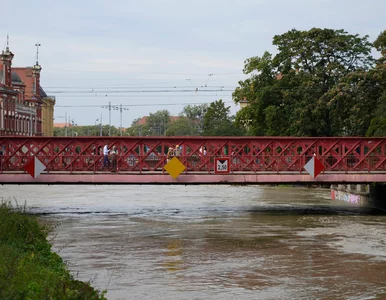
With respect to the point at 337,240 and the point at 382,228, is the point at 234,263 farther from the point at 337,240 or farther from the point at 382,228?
the point at 382,228

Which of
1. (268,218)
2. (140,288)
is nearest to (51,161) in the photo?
(268,218)

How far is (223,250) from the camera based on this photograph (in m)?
26.8

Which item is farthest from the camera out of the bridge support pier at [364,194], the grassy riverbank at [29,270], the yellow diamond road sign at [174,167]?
the bridge support pier at [364,194]

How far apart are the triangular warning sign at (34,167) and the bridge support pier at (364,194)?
659 inches

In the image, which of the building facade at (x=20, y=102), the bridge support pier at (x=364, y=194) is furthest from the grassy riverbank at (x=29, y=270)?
the building facade at (x=20, y=102)

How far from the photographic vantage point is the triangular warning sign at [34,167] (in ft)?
132

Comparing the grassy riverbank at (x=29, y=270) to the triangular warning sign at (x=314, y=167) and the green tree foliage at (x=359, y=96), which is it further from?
the green tree foliage at (x=359, y=96)

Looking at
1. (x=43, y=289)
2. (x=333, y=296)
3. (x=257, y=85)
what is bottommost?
(x=333, y=296)

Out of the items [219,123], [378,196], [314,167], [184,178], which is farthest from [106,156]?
[219,123]

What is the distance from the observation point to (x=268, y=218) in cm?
3916

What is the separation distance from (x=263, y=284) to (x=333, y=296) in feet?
6.88

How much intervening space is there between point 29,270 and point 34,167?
27876 mm

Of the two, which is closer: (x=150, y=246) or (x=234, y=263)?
(x=234, y=263)

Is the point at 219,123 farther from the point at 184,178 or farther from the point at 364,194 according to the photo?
the point at 184,178
